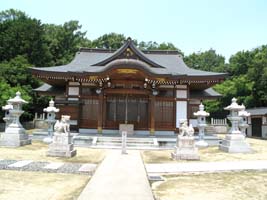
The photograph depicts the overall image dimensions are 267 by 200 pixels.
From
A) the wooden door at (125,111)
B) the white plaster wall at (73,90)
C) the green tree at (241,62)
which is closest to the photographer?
the wooden door at (125,111)

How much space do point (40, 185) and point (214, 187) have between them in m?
4.01

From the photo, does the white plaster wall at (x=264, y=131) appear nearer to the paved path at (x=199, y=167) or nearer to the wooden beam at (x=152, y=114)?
the wooden beam at (x=152, y=114)

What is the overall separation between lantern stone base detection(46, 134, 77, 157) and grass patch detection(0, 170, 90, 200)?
3238mm

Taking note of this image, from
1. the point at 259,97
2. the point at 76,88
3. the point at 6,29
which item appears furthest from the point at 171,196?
the point at 6,29

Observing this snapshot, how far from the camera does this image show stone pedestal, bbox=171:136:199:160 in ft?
38.6

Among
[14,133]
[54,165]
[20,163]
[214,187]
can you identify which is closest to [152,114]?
[14,133]

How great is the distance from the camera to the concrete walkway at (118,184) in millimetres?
6027

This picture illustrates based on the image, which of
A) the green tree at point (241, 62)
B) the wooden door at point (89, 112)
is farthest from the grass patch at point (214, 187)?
the green tree at point (241, 62)

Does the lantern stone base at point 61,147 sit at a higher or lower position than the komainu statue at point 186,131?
lower

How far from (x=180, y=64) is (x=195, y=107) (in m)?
4.06

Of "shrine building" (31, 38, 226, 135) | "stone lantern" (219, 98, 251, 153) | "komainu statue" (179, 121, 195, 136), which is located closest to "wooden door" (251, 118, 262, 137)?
"shrine building" (31, 38, 226, 135)

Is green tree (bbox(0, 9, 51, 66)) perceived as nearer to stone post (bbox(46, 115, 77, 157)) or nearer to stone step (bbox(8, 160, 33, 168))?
stone post (bbox(46, 115, 77, 157))

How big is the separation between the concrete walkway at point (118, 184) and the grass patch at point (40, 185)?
0.30 meters

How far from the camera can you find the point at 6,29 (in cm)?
4256
